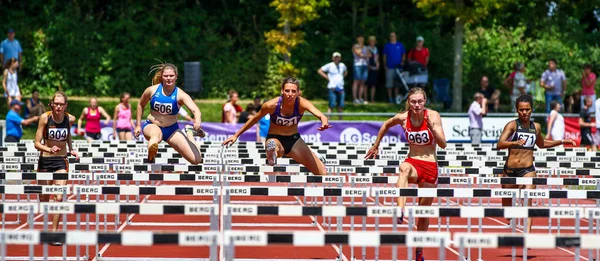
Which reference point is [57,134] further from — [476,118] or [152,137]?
[476,118]

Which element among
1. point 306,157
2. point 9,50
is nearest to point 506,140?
point 306,157

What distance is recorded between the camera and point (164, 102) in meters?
13.1

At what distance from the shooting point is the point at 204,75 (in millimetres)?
32875

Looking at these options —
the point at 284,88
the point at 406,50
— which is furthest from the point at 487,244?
the point at 406,50

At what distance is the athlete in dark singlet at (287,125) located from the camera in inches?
488

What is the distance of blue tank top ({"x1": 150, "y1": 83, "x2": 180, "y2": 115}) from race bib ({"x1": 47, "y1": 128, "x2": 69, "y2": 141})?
1.22 meters

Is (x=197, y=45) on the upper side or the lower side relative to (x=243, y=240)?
upper

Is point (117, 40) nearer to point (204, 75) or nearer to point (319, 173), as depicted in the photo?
point (204, 75)

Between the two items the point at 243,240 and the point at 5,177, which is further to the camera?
the point at 5,177

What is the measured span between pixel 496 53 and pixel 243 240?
2833cm

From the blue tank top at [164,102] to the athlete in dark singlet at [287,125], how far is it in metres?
1.05

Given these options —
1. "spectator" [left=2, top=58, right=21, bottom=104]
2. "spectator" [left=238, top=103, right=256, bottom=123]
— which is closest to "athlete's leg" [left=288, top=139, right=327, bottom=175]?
"spectator" [left=238, top=103, right=256, bottom=123]

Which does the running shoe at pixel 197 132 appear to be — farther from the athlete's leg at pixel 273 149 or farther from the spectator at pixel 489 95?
the spectator at pixel 489 95

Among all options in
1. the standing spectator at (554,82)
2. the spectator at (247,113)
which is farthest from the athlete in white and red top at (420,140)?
the standing spectator at (554,82)
